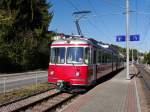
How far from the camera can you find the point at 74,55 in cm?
1689

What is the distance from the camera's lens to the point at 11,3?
4266cm

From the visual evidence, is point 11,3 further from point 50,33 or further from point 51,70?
point 51,70

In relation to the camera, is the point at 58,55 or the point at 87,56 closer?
the point at 87,56

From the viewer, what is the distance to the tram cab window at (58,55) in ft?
56.3

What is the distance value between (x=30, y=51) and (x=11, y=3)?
6573mm

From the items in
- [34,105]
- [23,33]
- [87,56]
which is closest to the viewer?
[34,105]

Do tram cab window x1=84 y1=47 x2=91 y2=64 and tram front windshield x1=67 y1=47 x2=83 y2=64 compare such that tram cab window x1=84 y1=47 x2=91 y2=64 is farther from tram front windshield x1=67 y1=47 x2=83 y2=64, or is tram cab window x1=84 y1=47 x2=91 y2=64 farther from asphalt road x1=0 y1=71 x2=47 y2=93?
asphalt road x1=0 y1=71 x2=47 y2=93

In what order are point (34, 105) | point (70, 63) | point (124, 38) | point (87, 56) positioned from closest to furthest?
1. point (34, 105)
2. point (70, 63)
3. point (87, 56)
4. point (124, 38)

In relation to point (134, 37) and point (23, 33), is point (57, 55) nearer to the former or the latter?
point (134, 37)

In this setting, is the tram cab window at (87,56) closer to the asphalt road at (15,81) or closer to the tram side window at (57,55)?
the tram side window at (57,55)

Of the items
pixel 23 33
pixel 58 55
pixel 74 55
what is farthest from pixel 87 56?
pixel 23 33

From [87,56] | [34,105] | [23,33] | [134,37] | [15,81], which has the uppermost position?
[23,33]

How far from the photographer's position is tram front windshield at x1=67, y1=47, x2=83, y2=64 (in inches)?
659

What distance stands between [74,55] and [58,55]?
0.94 m
